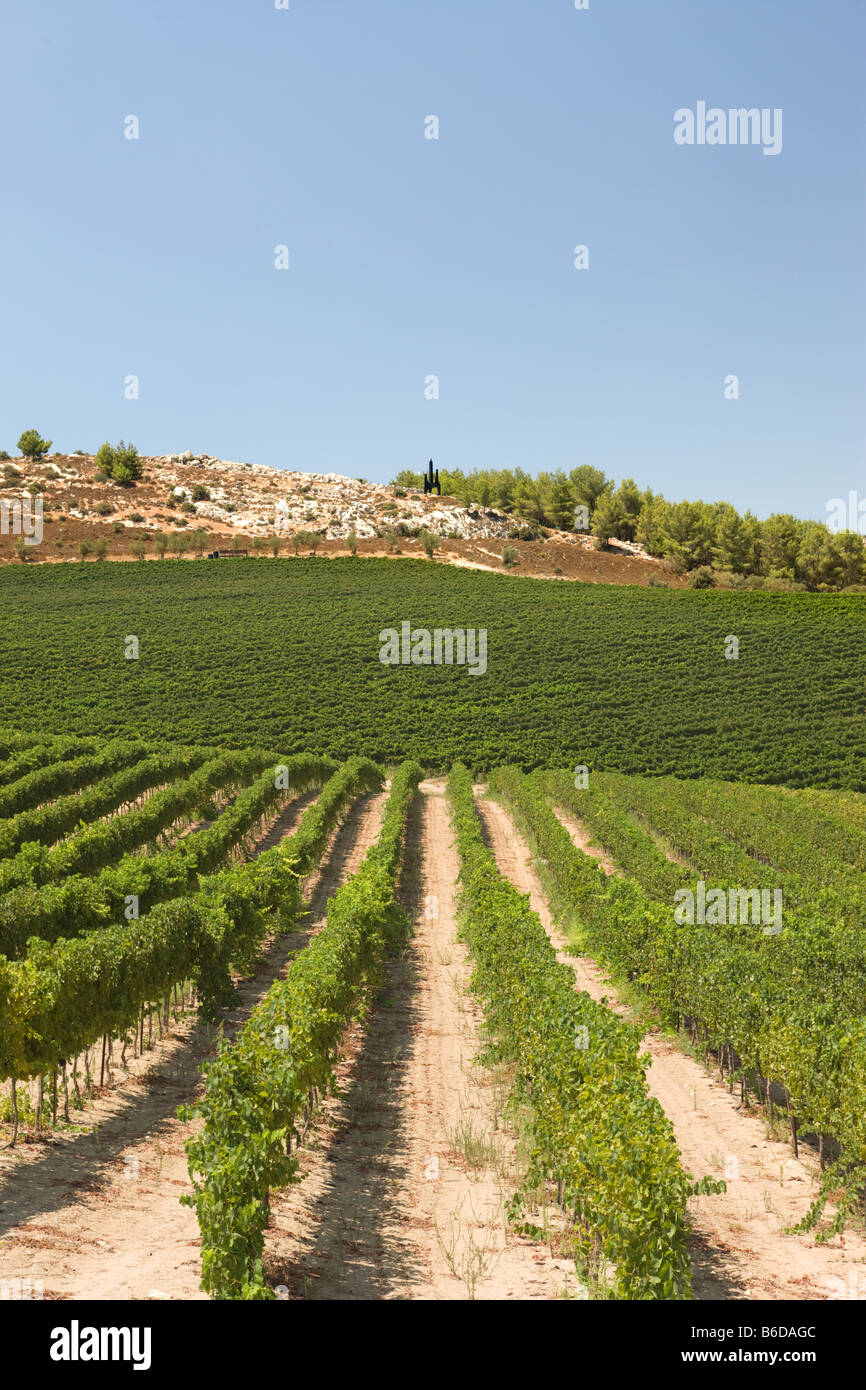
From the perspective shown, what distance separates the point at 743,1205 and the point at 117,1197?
260 inches

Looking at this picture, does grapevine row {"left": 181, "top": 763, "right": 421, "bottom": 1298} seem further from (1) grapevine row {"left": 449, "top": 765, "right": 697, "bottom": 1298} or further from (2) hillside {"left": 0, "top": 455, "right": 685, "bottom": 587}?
(2) hillside {"left": 0, "top": 455, "right": 685, "bottom": 587}

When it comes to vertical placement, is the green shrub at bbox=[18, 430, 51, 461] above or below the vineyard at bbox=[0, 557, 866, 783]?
above

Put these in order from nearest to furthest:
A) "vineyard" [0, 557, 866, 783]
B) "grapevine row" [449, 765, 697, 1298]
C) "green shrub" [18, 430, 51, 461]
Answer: "grapevine row" [449, 765, 697, 1298] < "vineyard" [0, 557, 866, 783] < "green shrub" [18, 430, 51, 461]

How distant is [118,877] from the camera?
18.5 meters

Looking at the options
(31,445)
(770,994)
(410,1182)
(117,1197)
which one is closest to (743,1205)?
(770,994)

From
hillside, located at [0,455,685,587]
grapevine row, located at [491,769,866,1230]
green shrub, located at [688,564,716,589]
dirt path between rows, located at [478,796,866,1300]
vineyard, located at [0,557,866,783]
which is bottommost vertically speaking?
dirt path between rows, located at [478,796,866,1300]

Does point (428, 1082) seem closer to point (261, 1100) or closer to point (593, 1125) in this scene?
point (261, 1100)

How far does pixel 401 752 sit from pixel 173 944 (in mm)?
34264

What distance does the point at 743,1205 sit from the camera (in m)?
10.1

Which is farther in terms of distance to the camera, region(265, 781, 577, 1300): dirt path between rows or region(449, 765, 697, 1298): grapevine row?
region(265, 781, 577, 1300): dirt path between rows

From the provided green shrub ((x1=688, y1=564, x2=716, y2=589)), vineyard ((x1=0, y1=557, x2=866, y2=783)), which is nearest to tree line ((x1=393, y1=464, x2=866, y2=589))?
green shrub ((x1=688, y1=564, x2=716, y2=589))

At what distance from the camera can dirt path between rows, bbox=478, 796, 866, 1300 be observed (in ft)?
28.0

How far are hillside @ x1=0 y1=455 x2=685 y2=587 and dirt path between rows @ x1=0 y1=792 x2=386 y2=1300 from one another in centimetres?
8373
